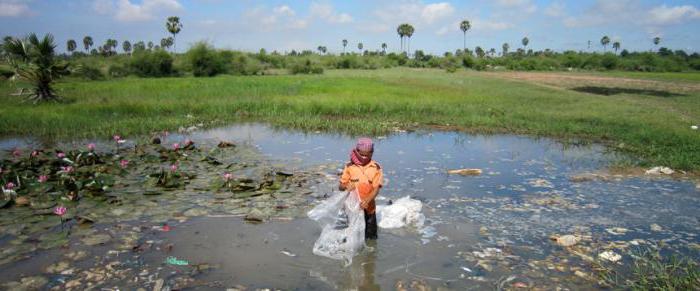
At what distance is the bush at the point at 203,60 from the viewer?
→ 33.7 m

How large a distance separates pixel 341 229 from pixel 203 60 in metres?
31.5

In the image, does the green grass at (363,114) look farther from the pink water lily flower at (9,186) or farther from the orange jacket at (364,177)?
the orange jacket at (364,177)

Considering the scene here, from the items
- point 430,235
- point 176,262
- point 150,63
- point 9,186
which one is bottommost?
point 430,235

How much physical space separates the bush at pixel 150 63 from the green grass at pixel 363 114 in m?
11.8

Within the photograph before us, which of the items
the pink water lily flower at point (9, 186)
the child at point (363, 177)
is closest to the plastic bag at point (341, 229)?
the child at point (363, 177)

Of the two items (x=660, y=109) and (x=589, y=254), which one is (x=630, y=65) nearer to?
Answer: (x=660, y=109)

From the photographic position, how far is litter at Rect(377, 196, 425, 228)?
231 inches

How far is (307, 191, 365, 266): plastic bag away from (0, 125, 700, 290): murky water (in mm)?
148

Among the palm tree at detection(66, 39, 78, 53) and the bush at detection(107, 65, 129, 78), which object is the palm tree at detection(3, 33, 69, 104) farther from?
the palm tree at detection(66, 39, 78, 53)

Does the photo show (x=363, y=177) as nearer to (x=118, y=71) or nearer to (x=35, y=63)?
(x=35, y=63)

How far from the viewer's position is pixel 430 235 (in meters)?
5.68

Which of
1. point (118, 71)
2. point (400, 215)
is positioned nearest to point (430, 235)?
point (400, 215)

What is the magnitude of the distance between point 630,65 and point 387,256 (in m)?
66.6

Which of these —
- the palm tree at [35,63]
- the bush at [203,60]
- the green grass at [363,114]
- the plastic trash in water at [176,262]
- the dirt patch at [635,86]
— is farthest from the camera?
the bush at [203,60]
